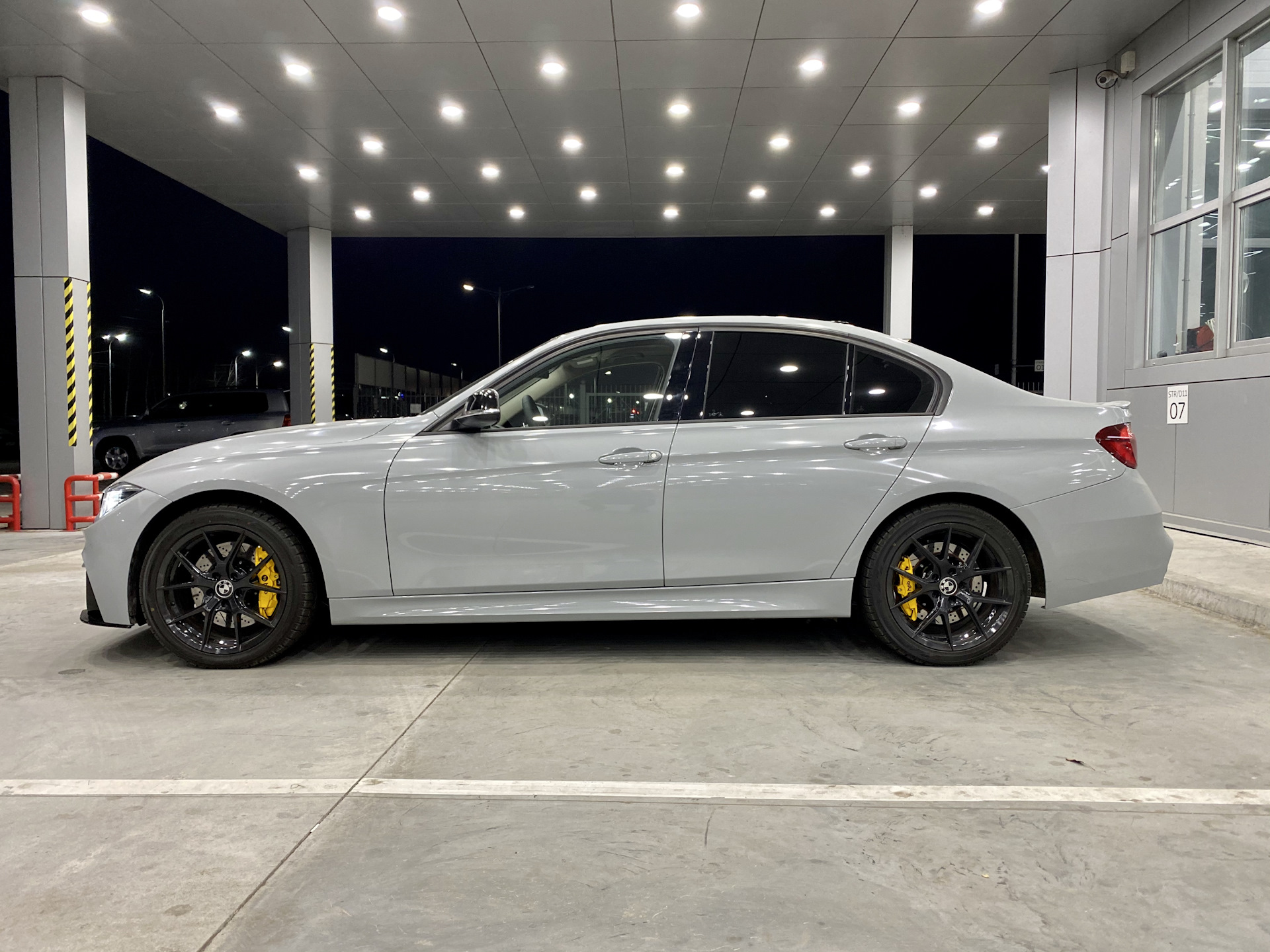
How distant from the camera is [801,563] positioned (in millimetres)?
3953

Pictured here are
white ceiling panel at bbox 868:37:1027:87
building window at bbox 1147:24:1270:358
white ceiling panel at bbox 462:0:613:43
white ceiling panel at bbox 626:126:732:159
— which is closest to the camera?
building window at bbox 1147:24:1270:358

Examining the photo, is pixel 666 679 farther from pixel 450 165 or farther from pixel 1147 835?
pixel 450 165

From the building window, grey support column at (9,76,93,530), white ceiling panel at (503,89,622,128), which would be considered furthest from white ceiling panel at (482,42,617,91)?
the building window

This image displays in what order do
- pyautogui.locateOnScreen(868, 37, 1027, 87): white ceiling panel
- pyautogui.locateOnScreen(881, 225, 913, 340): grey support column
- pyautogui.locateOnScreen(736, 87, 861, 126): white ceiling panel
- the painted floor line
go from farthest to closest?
1. pyautogui.locateOnScreen(881, 225, 913, 340): grey support column
2. pyautogui.locateOnScreen(736, 87, 861, 126): white ceiling panel
3. pyautogui.locateOnScreen(868, 37, 1027, 87): white ceiling panel
4. the painted floor line

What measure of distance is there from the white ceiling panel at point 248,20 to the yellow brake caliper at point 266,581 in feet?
22.0

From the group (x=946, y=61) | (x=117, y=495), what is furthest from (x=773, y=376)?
(x=946, y=61)

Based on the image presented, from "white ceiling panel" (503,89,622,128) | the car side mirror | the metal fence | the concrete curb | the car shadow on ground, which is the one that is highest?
"white ceiling panel" (503,89,622,128)

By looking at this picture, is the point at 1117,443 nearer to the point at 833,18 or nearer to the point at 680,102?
the point at 833,18

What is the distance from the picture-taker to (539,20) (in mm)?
8625

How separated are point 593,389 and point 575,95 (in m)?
7.95

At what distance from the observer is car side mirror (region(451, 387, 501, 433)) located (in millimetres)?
3973

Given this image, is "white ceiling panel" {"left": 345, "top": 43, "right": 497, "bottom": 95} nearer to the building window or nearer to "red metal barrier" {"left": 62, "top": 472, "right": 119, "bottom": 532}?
"red metal barrier" {"left": 62, "top": 472, "right": 119, "bottom": 532}

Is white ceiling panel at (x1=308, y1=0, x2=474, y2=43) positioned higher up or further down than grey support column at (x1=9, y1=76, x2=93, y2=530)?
higher up

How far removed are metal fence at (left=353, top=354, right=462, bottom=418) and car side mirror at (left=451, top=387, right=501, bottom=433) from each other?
16.9m
